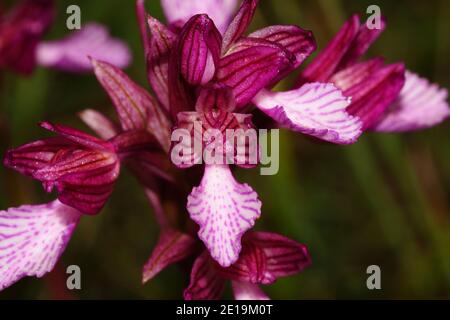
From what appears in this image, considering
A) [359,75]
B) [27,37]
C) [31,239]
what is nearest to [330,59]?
[359,75]

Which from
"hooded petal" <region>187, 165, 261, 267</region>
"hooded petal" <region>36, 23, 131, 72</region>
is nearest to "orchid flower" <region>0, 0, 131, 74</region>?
"hooded petal" <region>36, 23, 131, 72</region>

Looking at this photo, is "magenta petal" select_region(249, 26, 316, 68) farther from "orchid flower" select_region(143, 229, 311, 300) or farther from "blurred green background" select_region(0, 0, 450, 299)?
"blurred green background" select_region(0, 0, 450, 299)

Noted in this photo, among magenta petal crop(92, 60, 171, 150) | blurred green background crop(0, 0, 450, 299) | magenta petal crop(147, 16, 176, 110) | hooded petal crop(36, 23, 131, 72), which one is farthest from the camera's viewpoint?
hooded petal crop(36, 23, 131, 72)

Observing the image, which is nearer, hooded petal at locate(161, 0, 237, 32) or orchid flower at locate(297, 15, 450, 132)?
orchid flower at locate(297, 15, 450, 132)

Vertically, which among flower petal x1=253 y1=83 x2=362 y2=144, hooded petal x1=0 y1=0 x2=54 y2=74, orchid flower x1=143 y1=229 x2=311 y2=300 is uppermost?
hooded petal x1=0 y1=0 x2=54 y2=74

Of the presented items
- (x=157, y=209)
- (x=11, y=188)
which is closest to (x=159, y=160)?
(x=157, y=209)

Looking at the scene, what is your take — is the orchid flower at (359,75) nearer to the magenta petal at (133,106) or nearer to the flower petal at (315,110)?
the flower petal at (315,110)

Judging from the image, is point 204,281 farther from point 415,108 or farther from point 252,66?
point 415,108
